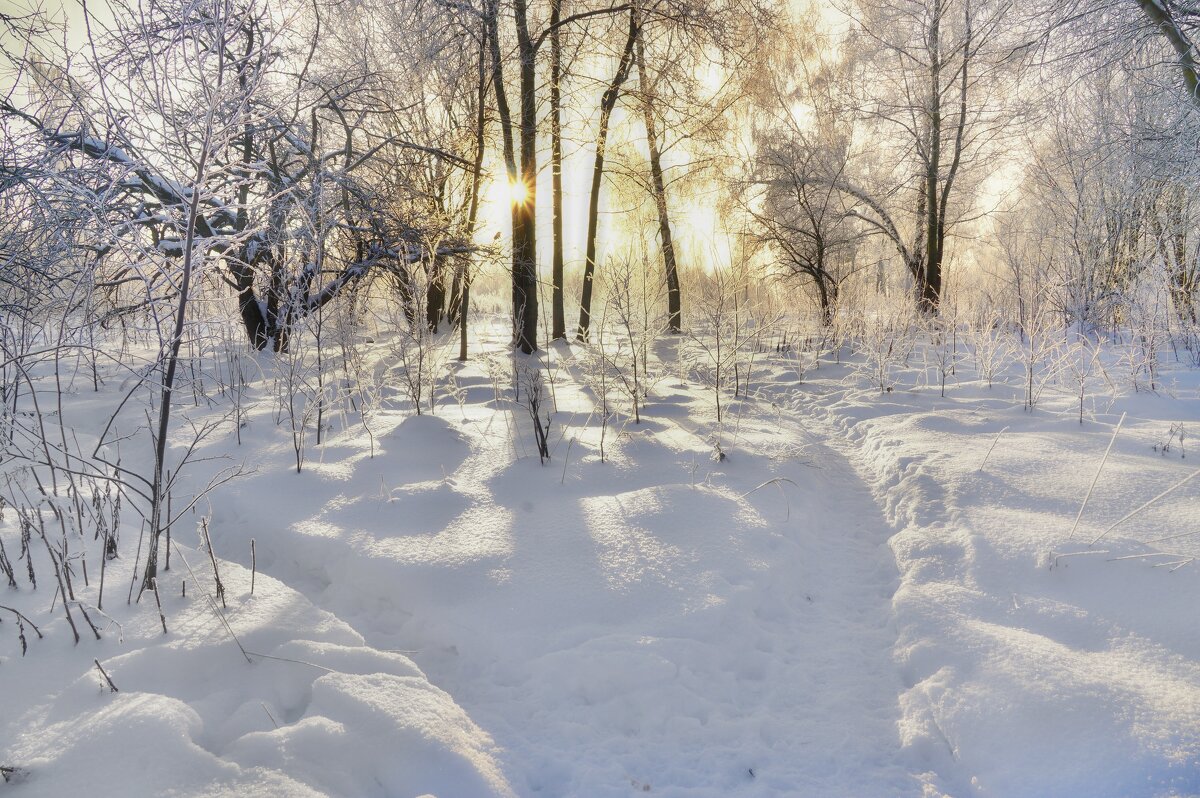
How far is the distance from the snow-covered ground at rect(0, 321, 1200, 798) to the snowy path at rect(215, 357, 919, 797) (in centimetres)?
1

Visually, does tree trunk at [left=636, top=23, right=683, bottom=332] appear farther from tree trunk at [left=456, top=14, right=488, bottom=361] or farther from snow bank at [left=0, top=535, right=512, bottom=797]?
snow bank at [left=0, top=535, right=512, bottom=797]

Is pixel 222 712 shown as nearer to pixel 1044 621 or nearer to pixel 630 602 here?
pixel 630 602

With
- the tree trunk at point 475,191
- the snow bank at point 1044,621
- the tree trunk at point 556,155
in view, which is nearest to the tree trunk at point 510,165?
the tree trunk at point 475,191

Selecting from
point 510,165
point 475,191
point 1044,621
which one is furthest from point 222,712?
point 475,191

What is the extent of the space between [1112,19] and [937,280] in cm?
571

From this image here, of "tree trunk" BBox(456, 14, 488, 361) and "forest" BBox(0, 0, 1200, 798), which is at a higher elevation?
"tree trunk" BBox(456, 14, 488, 361)

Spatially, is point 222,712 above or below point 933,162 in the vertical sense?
below

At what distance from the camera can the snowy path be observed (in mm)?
2299

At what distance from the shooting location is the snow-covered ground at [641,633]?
2.01m

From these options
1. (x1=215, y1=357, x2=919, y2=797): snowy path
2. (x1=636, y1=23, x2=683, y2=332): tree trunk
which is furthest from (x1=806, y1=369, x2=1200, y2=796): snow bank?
(x1=636, y1=23, x2=683, y2=332): tree trunk

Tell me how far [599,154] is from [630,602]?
9.24 m

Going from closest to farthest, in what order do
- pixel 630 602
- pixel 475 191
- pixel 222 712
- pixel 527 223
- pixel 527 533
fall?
1. pixel 222 712
2. pixel 630 602
3. pixel 527 533
4. pixel 527 223
5. pixel 475 191

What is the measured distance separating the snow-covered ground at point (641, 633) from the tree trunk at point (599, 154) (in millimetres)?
5091

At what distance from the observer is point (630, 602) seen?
3016mm
